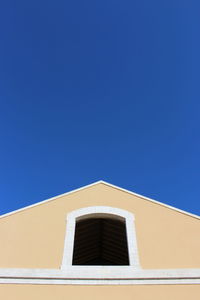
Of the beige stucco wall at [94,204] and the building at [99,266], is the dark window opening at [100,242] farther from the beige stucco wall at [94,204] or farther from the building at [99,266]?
the beige stucco wall at [94,204]

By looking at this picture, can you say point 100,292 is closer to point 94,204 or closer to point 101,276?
point 101,276

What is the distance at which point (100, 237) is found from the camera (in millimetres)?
9781

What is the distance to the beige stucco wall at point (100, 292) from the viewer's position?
516 cm

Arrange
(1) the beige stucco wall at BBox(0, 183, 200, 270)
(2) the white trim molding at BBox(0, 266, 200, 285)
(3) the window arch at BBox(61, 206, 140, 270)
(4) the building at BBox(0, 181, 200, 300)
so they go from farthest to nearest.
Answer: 1. (3) the window arch at BBox(61, 206, 140, 270)
2. (1) the beige stucco wall at BBox(0, 183, 200, 270)
3. (2) the white trim molding at BBox(0, 266, 200, 285)
4. (4) the building at BBox(0, 181, 200, 300)

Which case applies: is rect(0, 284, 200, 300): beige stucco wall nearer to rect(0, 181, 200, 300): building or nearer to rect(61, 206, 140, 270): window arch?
rect(0, 181, 200, 300): building

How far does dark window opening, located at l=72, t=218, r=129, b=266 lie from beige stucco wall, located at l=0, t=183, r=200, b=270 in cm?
108

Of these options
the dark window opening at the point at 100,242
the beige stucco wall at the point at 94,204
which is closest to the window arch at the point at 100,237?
the dark window opening at the point at 100,242

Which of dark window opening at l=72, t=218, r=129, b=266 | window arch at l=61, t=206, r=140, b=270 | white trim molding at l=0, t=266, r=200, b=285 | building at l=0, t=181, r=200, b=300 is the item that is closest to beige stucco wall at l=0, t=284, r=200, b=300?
building at l=0, t=181, r=200, b=300

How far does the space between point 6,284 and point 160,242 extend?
4.20 meters

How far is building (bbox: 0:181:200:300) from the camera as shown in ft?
17.4

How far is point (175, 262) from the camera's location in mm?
5844

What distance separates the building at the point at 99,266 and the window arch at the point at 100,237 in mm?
31

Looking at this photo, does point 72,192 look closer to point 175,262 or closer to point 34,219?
point 34,219

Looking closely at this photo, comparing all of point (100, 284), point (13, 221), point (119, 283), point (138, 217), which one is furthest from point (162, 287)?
point (13, 221)
